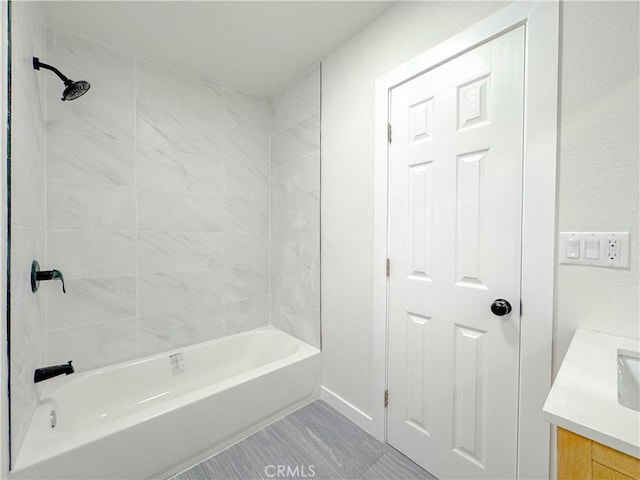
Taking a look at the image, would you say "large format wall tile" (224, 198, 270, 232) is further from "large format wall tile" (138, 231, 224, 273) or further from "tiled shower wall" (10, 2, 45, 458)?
"tiled shower wall" (10, 2, 45, 458)

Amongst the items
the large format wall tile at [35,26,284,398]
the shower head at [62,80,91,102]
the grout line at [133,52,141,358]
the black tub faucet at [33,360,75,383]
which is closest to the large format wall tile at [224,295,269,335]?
the large format wall tile at [35,26,284,398]

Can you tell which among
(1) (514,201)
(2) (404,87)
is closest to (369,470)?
(1) (514,201)

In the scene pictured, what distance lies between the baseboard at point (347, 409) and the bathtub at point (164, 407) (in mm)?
93

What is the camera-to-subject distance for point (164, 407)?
140cm

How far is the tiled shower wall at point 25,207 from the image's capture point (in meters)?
1.11

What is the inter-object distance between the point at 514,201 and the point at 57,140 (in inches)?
97.3

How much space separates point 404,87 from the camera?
1499mm

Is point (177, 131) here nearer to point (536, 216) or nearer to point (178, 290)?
point (178, 290)

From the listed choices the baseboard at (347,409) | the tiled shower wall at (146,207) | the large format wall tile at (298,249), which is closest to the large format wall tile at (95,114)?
the tiled shower wall at (146,207)

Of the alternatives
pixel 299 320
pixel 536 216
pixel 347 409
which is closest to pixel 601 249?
pixel 536 216

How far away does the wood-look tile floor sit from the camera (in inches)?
56.5

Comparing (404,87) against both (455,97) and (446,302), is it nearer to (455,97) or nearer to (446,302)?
(455,97)

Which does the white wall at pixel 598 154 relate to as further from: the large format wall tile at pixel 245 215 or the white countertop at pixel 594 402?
the large format wall tile at pixel 245 215

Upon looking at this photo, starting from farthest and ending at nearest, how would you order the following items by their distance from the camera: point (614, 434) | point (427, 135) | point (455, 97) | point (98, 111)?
point (98, 111), point (427, 135), point (455, 97), point (614, 434)
